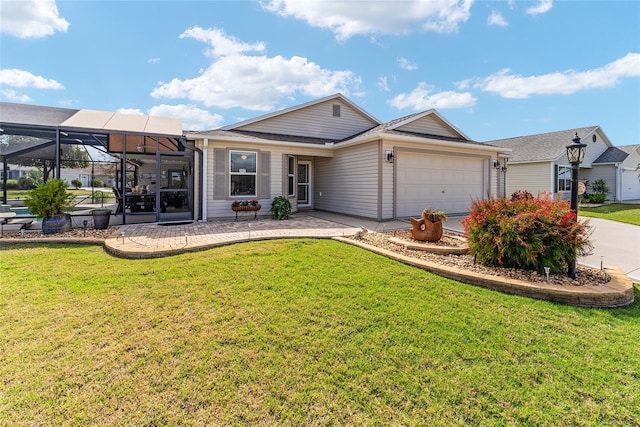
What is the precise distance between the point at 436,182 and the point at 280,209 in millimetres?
6328

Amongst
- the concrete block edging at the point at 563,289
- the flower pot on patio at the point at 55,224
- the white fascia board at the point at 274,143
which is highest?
the white fascia board at the point at 274,143

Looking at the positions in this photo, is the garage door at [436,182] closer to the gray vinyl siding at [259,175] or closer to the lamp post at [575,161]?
the gray vinyl siding at [259,175]

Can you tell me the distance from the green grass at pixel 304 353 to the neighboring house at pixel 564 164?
67.0ft

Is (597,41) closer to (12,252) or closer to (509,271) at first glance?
(509,271)

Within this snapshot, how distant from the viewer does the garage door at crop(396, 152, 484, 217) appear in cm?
1098

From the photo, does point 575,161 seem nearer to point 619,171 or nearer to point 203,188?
point 203,188

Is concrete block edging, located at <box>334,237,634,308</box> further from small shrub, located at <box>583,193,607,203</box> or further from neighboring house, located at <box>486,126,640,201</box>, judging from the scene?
small shrub, located at <box>583,193,607,203</box>

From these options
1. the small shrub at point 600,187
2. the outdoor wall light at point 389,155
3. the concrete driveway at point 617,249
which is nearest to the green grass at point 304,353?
the concrete driveway at point 617,249

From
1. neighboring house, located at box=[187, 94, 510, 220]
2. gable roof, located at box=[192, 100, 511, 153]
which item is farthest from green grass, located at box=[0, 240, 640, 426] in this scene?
gable roof, located at box=[192, 100, 511, 153]

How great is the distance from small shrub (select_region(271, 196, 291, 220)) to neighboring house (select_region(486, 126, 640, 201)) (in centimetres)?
1851

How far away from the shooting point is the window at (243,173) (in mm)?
10844

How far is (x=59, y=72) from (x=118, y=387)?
15.4m

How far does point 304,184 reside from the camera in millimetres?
14398

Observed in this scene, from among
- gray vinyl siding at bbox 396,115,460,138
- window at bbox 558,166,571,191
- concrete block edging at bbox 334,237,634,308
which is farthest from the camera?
window at bbox 558,166,571,191
